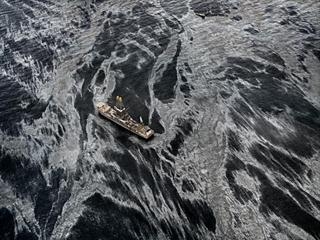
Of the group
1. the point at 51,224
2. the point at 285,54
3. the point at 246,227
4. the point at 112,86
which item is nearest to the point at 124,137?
the point at 112,86

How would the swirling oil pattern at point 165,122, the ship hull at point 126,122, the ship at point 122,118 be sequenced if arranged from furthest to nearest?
the ship at point 122,118 < the ship hull at point 126,122 < the swirling oil pattern at point 165,122

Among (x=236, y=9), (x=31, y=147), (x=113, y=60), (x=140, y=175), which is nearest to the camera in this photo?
(x=140, y=175)

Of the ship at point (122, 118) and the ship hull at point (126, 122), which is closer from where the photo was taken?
the ship hull at point (126, 122)

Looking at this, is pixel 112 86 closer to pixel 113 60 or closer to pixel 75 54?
pixel 113 60

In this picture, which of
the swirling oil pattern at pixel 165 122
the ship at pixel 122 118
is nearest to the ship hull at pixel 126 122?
the ship at pixel 122 118

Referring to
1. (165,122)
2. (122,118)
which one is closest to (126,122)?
(122,118)

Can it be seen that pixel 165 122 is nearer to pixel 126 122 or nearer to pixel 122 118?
pixel 126 122

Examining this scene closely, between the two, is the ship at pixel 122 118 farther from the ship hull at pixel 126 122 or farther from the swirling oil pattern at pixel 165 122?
the swirling oil pattern at pixel 165 122
